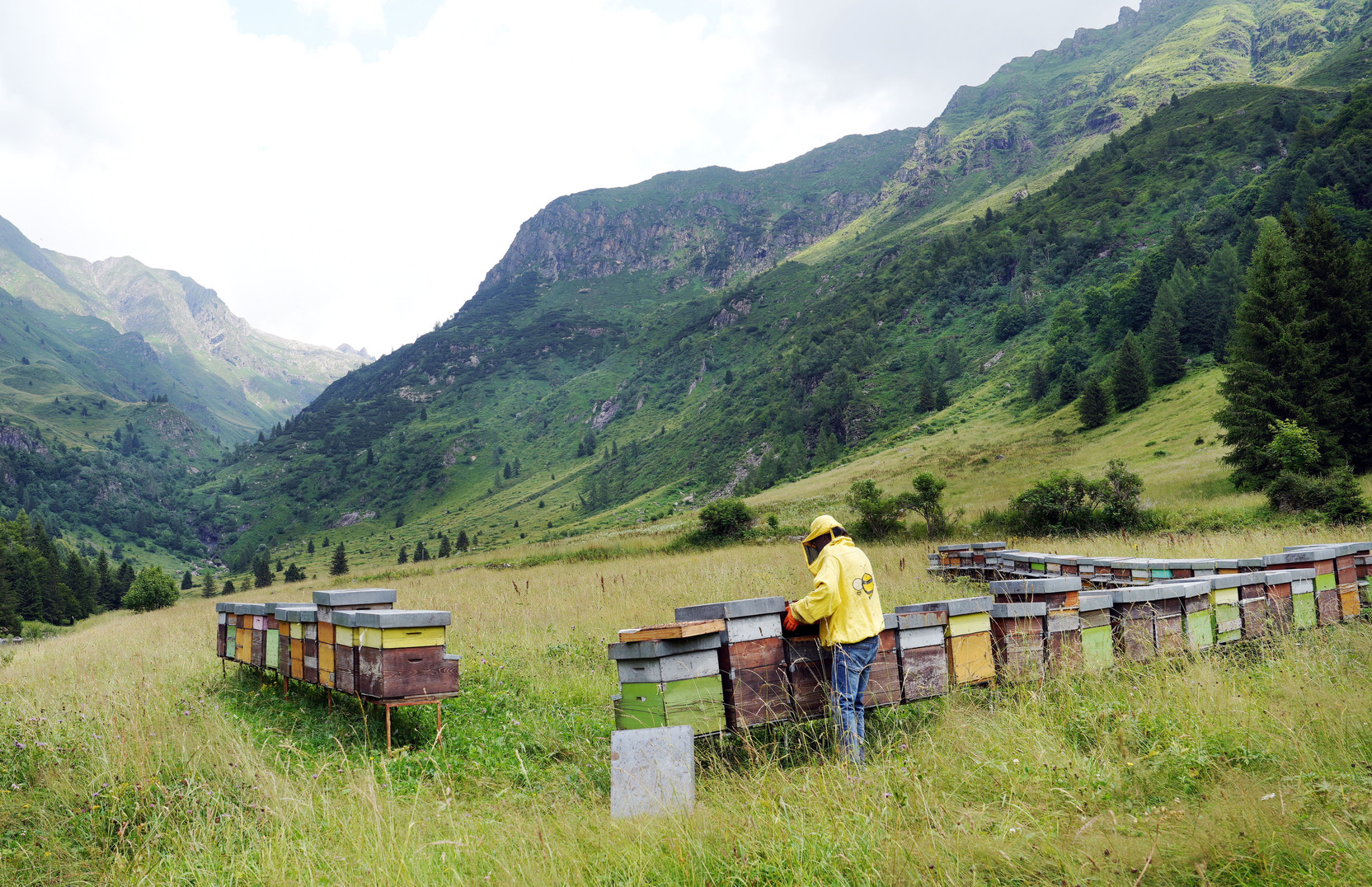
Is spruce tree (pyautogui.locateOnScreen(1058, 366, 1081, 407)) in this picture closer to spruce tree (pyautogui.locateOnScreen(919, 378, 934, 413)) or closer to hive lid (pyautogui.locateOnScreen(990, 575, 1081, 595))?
spruce tree (pyautogui.locateOnScreen(919, 378, 934, 413))

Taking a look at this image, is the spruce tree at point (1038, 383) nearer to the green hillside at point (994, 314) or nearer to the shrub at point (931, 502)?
the green hillside at point (994, 314)

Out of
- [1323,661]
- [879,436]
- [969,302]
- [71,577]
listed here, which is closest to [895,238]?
[969,302]

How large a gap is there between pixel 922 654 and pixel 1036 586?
2623 millimetres

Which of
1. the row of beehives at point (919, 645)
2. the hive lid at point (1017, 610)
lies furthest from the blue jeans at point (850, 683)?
the hive lid at point (1017, 610)

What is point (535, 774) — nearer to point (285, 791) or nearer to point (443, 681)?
point (443, 681)

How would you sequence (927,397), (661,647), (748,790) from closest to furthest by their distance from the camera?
(748,790)
(661,647)
(927,397)

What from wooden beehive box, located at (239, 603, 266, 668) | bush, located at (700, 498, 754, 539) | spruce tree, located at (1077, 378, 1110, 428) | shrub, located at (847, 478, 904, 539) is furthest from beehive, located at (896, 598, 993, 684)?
spruce tree, located at (1077, 378, 1110, 428)

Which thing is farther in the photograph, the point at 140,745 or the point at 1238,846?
the point at 140,745

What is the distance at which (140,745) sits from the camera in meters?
5.84

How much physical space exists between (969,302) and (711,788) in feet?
382

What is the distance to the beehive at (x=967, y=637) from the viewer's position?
21.6 feet

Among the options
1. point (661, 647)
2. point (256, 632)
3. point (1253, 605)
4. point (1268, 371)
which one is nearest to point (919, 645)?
point (661, 647)

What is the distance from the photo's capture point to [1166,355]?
59.0 metres

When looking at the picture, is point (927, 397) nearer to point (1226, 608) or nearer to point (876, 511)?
point (876, 511)
